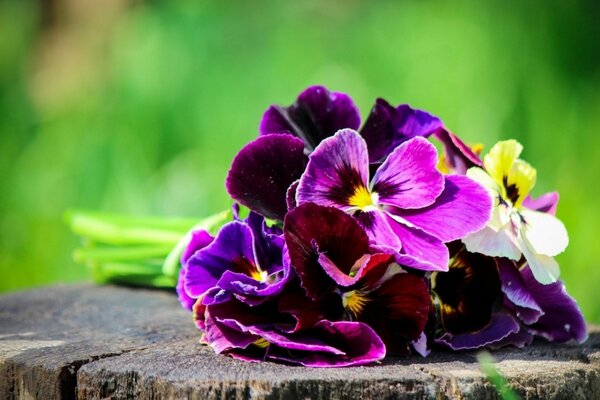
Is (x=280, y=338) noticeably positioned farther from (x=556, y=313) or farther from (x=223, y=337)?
(x=556, y=313)

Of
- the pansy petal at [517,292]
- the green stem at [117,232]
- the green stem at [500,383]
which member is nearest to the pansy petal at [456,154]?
the pansy petal at [517,292]

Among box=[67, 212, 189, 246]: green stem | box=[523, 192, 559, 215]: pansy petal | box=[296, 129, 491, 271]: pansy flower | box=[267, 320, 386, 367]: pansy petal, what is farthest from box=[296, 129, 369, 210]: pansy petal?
box=[67, 212, 189, 246]: green stem

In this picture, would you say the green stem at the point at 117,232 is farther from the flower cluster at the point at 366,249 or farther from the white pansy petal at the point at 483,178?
the white pansy petal at the point at 483,178

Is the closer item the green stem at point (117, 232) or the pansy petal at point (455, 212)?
the pansy petal at point (455, 212)

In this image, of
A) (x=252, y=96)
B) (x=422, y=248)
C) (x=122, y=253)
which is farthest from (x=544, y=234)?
(x=252, y=96)

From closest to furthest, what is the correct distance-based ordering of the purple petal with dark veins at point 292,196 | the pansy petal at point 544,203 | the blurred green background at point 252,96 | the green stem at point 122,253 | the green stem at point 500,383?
1. the green stem at point 500,383
2. the purple petal with dark veins at point 292,196
3. the pansy petal at point 544,203
4. the green stem at point 122,253
5. the blurred green background at point 252,96

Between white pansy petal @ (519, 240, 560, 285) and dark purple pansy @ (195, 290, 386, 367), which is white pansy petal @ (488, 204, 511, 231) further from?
dark purple pansy @ (195, 290, 386, 367)
